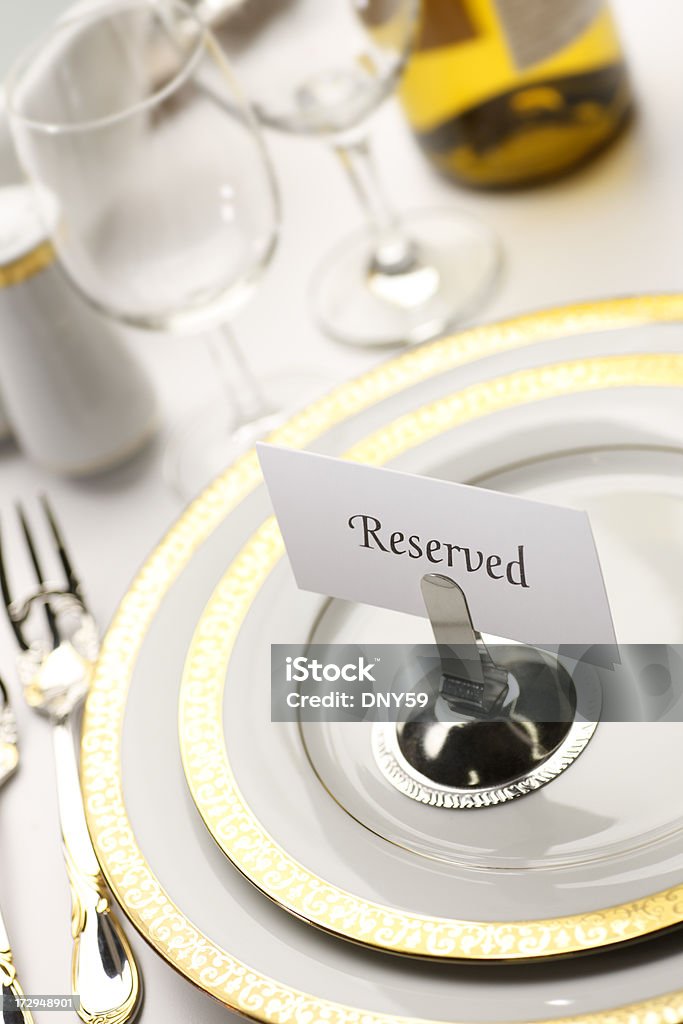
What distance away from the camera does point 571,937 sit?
311mm

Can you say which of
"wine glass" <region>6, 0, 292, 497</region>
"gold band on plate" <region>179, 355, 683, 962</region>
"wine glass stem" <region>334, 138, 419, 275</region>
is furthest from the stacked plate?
"wine glass stem" <region>334, 138, 419, 275</region>

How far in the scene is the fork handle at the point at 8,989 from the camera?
0.40 m

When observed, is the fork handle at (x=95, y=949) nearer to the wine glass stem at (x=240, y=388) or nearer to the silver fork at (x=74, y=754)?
the silver fork at (x=74, y=754)

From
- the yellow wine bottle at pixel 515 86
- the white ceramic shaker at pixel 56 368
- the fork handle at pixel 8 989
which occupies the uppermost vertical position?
the yellow wine bottle at pixel 515 86

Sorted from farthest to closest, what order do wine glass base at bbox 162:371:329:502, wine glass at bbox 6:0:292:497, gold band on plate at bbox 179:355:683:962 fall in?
1. wine glass base at bbox 162:371:329:502
2. wine glass at bbox 6:0:292:497
3. gold band on plate at bbox 179:355:683:962

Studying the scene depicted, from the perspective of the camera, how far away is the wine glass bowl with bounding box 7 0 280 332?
0.51 metres

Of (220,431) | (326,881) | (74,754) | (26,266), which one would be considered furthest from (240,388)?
(326,881)

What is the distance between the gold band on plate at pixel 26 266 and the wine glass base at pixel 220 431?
0.38 ft

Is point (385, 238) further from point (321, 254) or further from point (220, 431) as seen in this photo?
point (220, 431)

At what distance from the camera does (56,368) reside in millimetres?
610

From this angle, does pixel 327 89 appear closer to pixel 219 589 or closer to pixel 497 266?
pixel 497 266

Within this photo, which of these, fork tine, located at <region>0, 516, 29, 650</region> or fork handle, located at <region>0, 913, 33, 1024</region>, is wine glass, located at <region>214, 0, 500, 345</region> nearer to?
fork tine, located at <region>0, 516, 29, 650</region>

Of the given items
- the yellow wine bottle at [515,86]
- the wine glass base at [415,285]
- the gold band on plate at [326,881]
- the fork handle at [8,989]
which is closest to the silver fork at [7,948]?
the fork handle at [8,989]

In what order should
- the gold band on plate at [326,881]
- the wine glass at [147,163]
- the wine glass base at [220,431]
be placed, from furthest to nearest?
the wine glass base at [220,431] → the wine glass at [147,163] → the gold band on plate at [326,881]
